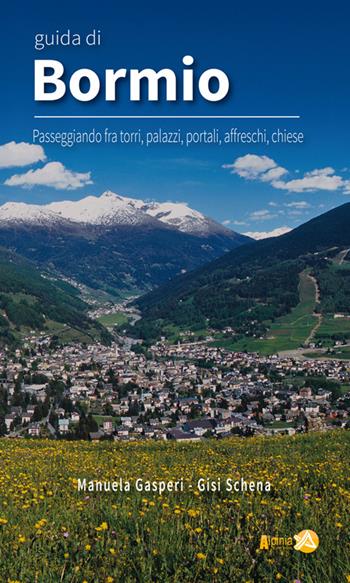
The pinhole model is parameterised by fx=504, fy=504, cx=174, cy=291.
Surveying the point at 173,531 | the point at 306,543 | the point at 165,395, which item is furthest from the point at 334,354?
the point at 306,543

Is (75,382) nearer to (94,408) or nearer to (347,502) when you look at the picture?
(94,408)

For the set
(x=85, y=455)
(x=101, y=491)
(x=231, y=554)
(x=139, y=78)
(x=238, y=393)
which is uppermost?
(x=139, y=78)

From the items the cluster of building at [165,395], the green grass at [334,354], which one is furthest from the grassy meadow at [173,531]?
the green grass at [334,354]

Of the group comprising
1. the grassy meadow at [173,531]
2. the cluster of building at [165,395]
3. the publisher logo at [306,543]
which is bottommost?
the cluster of building at [165,395]

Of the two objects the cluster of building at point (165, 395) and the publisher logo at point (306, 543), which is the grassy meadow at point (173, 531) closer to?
the publisher logo at point (306, 543)

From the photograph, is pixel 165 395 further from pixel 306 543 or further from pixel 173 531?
pixel 306 543

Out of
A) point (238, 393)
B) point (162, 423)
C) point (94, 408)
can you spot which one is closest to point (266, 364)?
point (238, 393)
